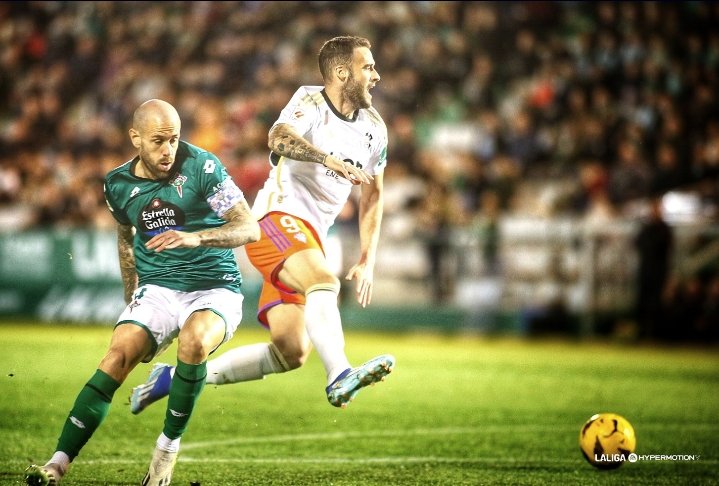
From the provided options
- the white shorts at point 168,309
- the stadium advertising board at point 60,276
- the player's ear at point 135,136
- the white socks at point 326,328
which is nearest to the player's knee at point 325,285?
the white socks at point 326,328

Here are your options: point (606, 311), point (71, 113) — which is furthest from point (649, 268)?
point (71, 113)

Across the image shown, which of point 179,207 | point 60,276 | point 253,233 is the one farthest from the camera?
point 60,276

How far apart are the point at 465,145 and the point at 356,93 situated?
7.73 metres

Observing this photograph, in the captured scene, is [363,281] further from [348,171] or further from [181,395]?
[181,395]

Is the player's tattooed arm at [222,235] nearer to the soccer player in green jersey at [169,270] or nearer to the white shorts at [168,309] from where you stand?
the soccer player in green jersey at [169,270]

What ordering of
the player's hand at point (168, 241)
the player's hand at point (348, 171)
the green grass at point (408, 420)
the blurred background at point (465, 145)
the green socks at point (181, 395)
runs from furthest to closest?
the blurred background at point (465, 145), the green grass at point (408, 420), the player's hand at point (348, 171), the green socks at point (181, 395), the player's hand at point (168, 241)

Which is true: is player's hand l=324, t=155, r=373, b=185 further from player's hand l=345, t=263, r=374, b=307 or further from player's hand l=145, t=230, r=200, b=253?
player's hand l=145, t=230, r=200, b=253

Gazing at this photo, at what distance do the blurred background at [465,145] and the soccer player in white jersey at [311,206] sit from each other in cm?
605

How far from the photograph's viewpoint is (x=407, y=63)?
13.8 m

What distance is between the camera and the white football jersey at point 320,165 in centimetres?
620

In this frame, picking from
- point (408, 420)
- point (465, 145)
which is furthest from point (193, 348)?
point (465, 145)

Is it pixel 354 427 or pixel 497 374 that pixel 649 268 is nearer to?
pixel 497 374

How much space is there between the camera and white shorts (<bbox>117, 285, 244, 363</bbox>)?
5.35 m

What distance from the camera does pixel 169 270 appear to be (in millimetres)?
5617
